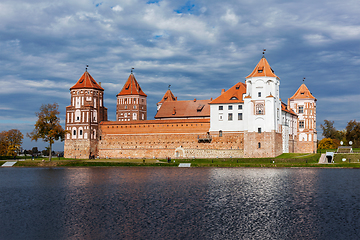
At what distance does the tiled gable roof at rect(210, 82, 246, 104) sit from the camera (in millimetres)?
68938

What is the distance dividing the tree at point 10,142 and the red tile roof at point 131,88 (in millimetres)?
25520

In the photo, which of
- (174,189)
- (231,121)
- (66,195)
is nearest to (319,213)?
(174,189)

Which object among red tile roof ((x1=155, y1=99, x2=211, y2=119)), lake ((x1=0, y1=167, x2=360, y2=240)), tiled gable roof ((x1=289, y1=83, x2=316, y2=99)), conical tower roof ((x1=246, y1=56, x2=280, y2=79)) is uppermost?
conical tower roof ((x1=246, y1=56, x2=280, y2=79))

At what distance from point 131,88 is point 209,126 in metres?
29.5

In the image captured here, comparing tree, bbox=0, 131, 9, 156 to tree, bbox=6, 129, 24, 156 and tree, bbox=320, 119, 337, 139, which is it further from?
tree, bbox=320, 119, 337, 139

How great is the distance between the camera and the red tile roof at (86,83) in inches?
3058

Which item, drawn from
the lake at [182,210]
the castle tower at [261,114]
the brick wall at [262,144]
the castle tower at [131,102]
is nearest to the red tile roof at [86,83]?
the castle tower at [131,102]

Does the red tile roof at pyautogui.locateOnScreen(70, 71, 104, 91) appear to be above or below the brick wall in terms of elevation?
above

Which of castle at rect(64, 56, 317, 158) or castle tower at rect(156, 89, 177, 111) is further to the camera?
castle tower at rect(156, 89, 177, 111)

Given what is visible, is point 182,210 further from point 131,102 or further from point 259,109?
point 131,102

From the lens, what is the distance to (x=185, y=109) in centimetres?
8344

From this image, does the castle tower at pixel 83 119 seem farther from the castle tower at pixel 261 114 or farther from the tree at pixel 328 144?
the tree at pixel 328 144

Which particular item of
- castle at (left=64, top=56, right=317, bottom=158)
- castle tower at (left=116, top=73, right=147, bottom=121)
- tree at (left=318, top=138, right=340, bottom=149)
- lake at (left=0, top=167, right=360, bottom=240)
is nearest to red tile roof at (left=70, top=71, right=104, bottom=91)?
castle at (left=64, top=56, right=317, bottom=158)

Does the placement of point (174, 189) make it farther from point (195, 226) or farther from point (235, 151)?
point (235, 151)
